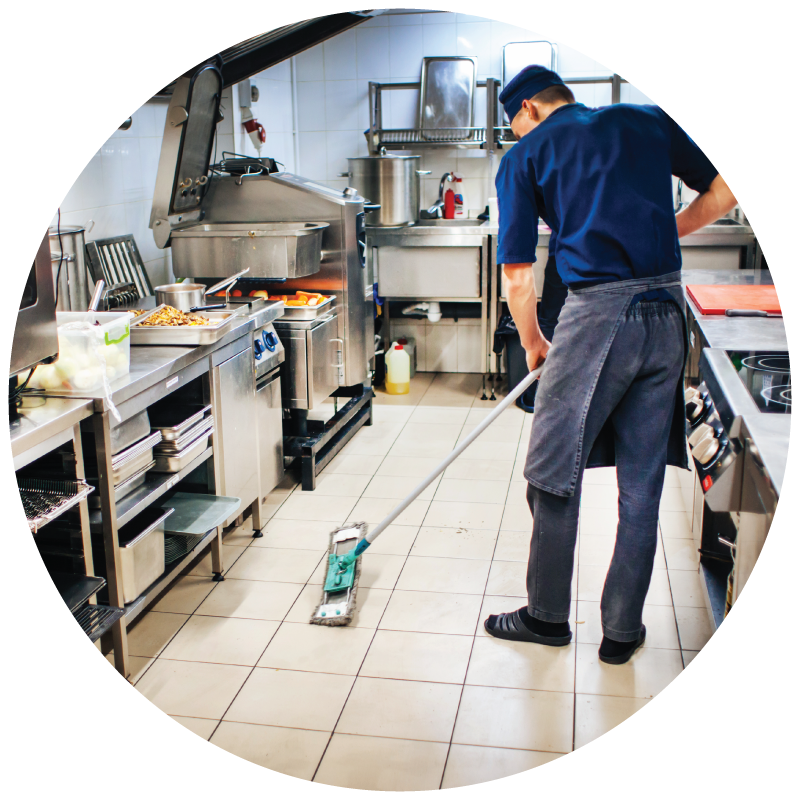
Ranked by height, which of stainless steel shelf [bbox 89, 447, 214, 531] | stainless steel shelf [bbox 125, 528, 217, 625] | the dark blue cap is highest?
the dark blue cap

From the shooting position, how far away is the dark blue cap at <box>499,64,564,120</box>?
2.28 meters

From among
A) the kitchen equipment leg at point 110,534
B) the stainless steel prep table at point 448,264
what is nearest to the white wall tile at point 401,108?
the stainless steel prep table at point 448,264

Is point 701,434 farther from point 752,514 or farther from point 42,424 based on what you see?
point 42,424

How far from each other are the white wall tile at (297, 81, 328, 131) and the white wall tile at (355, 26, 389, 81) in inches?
12.0

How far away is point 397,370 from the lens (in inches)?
212

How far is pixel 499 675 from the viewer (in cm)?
242

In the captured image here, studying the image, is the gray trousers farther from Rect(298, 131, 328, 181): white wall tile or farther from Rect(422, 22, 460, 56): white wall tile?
Rect(298, 131, 328, 181): white wall tile

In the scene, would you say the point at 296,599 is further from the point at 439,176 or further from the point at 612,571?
the point at 439,176

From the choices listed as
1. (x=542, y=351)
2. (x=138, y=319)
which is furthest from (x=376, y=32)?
(x=542, y=351)

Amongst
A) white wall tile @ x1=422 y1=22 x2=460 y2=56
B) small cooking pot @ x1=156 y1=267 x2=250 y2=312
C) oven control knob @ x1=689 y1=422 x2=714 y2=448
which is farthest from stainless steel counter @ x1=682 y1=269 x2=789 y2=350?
white wall tile @ x1=422 y1=22 x2=460 y2=56

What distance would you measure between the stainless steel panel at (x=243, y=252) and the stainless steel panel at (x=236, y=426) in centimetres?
61

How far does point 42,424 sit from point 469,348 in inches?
160

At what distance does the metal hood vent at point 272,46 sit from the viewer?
4125mm

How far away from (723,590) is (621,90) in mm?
3867
